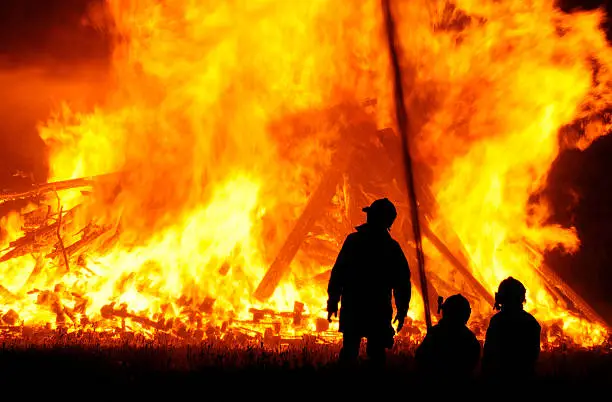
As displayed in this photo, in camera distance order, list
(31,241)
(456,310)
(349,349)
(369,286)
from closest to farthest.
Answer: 1. (456,310)
2. (369,286)
3. (349,349)
4. (31,241)

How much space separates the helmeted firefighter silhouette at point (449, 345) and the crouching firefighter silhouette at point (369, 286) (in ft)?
1.39

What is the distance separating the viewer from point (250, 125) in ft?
50.0

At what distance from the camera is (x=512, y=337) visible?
6.77 meters

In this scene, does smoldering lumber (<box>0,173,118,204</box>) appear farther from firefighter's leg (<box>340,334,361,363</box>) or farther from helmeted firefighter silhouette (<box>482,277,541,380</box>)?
helmeted firefighter silhouette (<box>482,277,541,380</box>)

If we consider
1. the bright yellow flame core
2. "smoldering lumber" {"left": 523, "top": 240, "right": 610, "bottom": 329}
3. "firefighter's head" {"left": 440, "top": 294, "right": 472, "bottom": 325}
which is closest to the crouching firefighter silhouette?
"firefighter's head" {"left": 440, "top": 294, "right": 472, "bottom": 325}

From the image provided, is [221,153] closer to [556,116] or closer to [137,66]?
[137,66]

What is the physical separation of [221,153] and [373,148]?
333 centimetres

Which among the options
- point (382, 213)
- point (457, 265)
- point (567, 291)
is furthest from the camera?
point (567, 291)

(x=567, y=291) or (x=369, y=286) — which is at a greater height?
(x=567, y=291)

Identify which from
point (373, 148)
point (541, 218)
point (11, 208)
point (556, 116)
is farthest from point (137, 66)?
point (541, 218)

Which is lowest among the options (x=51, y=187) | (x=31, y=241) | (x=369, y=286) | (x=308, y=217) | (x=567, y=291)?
(x=369, y=286)

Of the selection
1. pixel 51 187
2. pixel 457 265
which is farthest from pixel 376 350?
pixel 51 187

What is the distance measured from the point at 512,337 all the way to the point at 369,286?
56.5 inches

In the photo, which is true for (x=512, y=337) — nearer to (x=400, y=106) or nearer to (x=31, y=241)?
(x=400, y=106)
